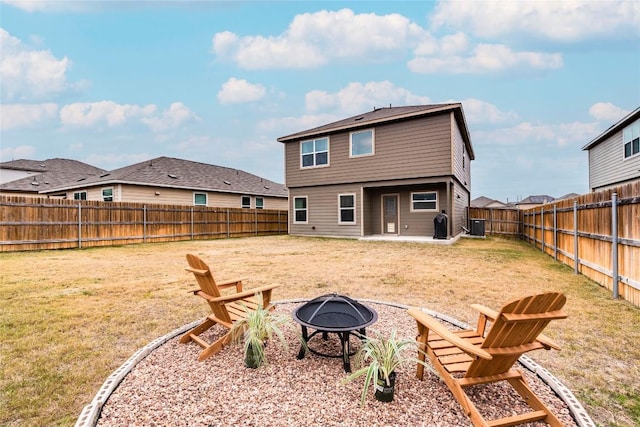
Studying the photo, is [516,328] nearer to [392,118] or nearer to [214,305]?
[214,305]

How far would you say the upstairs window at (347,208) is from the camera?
15.5 m

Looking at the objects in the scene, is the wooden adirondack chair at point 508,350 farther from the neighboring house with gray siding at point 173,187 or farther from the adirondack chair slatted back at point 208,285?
the neighboring house with gray siding at point 173,187

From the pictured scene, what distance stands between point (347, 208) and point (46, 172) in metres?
28.9

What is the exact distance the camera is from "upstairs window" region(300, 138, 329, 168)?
16.2 metres

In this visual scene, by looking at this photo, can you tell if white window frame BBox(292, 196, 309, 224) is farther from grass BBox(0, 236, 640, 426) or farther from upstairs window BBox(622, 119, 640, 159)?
upstairs window BBox(622, 119, 640, 159)

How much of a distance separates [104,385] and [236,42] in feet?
61.2

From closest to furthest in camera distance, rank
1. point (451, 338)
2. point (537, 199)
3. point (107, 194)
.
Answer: point (451, 338), point (107, 194), point (537, 199)

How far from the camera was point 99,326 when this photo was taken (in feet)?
12.8

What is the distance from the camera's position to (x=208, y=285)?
3119mm

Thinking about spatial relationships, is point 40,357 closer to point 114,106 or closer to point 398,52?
point 398,52

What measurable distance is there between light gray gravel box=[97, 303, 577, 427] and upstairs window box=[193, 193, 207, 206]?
18.5 meters

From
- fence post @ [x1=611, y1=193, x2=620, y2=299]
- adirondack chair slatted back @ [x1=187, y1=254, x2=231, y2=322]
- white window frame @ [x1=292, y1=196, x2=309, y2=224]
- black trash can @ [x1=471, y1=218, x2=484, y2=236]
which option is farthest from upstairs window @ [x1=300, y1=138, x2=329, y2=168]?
adirondack chair slatted back @ [x1=187, y1=254, x2=231, y2=322]

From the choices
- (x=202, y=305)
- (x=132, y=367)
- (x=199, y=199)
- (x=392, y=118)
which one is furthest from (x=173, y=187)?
(x=132, y=367)

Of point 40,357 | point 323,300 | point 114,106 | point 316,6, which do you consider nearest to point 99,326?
point 40,357
